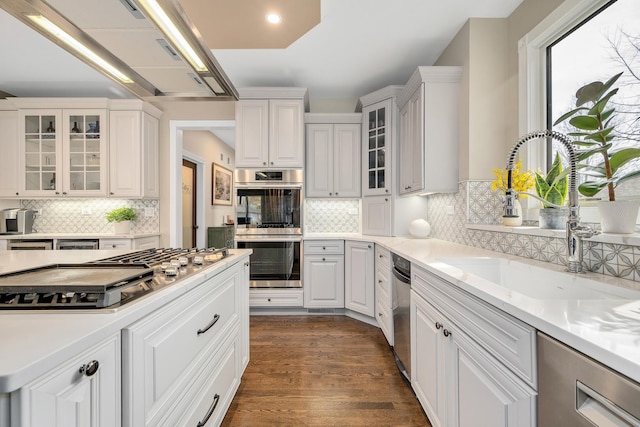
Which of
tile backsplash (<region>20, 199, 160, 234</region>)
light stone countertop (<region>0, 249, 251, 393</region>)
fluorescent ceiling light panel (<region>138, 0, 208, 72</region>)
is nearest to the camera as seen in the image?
light stone countertop (<region>0, 249, 251, 393</region>)

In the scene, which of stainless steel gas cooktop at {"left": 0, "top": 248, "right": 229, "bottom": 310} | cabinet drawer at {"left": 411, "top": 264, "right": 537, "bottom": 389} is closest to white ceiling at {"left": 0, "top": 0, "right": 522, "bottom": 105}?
cabinet drawer at {"left": 411, "top": 264, "right": 537, "bottom": 389}

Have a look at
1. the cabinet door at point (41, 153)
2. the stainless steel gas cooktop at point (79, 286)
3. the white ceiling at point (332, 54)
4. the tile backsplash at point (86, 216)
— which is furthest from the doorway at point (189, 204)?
the stainless steel gas cooktop at point (79, 286)

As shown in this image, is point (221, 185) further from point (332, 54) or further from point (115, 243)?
point (332, 54)

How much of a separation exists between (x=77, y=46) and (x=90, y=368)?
46.4 inches

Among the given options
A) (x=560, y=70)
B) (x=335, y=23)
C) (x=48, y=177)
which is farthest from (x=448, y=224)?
(x=48, y=177)

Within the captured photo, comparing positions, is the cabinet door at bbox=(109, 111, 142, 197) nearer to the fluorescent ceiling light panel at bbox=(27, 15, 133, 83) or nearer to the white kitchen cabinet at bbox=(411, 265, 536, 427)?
the fluorescent ceiling light panel at bbox=(27, 15, 133, 83)

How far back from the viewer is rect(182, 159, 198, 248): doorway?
462cm

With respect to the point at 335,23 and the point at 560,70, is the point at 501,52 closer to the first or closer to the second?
the point at 560,70

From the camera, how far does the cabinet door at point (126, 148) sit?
3344 millimetres

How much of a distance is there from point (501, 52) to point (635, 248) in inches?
74.2

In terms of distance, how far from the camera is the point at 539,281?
4.31 ft

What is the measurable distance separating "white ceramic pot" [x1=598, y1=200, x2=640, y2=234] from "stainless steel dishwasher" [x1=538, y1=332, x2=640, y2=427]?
0.87 meters

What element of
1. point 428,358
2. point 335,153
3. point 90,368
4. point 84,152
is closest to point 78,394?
point 90,368

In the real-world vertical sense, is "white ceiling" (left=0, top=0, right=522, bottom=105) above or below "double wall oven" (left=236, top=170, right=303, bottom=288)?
above
